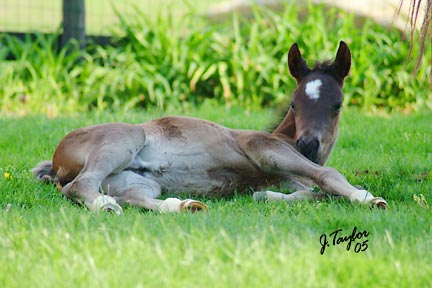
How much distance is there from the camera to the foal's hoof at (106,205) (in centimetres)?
471

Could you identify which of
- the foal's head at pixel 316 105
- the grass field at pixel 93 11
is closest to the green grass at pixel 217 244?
the foal's head at pixel 316 105

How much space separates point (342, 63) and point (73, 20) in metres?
5.23

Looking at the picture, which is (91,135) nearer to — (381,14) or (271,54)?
(271,54)

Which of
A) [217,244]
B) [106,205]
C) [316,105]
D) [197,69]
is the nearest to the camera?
[217,244]

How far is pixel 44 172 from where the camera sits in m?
5.82

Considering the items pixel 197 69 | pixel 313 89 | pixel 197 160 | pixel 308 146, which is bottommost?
pixel 197 69

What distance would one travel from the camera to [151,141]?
5.62 metres

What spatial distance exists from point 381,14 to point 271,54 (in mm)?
2022

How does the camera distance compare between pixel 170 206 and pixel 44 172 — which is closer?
pixel 170 206

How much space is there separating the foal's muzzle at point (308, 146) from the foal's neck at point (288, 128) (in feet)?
0.99

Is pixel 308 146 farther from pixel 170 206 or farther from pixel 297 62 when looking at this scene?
pixel 170 206

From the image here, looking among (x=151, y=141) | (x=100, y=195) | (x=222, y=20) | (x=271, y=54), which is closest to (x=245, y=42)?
(x=271, y=54)

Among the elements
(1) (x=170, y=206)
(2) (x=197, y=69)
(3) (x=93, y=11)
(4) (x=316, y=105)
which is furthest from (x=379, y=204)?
(3) (x=93, y=11)

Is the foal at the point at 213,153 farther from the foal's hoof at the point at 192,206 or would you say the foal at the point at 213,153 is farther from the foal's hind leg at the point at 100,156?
the foal's hoof at the point at 192,206
